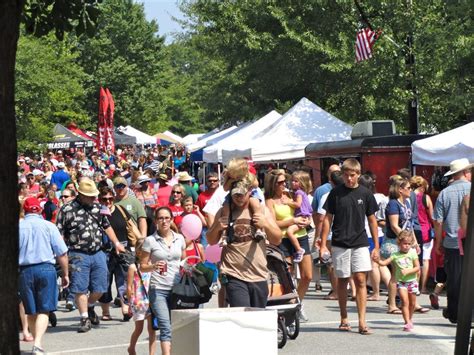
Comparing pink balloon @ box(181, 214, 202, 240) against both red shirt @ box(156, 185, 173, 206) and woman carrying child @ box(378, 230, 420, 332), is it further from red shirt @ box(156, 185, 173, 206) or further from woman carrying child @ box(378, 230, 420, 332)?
red shirt @ box(156, 185, 173, 206)

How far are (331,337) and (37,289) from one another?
3.10 metres

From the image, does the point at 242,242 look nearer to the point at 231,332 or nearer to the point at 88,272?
the point at 231,332

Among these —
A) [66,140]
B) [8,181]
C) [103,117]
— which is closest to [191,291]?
[8,181]

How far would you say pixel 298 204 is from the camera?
14.4 m

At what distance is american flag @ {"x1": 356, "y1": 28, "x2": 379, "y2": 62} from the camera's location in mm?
25641

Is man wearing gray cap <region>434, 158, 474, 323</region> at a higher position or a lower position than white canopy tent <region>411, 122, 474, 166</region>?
lower

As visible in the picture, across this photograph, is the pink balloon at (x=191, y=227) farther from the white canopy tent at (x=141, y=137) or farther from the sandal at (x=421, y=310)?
the white canopy tent at (x=141, y=137)

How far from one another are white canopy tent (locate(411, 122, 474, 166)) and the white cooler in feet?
34.4

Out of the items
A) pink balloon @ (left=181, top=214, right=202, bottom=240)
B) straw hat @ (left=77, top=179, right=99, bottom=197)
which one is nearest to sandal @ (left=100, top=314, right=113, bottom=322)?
straw hat @ (left=77, top=179, right=99, bottom=197)

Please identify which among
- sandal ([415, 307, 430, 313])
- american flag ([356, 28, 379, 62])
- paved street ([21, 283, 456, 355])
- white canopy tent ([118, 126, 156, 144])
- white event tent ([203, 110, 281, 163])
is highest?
white canopy tent ([118, 126, 156, 144])

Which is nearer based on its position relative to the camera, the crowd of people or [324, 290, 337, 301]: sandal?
the crowd of people

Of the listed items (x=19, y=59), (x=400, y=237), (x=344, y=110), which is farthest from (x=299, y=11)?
(x=400, y=237)

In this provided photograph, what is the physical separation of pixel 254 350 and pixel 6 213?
194 cm

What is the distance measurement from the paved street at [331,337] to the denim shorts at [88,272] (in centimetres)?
51
